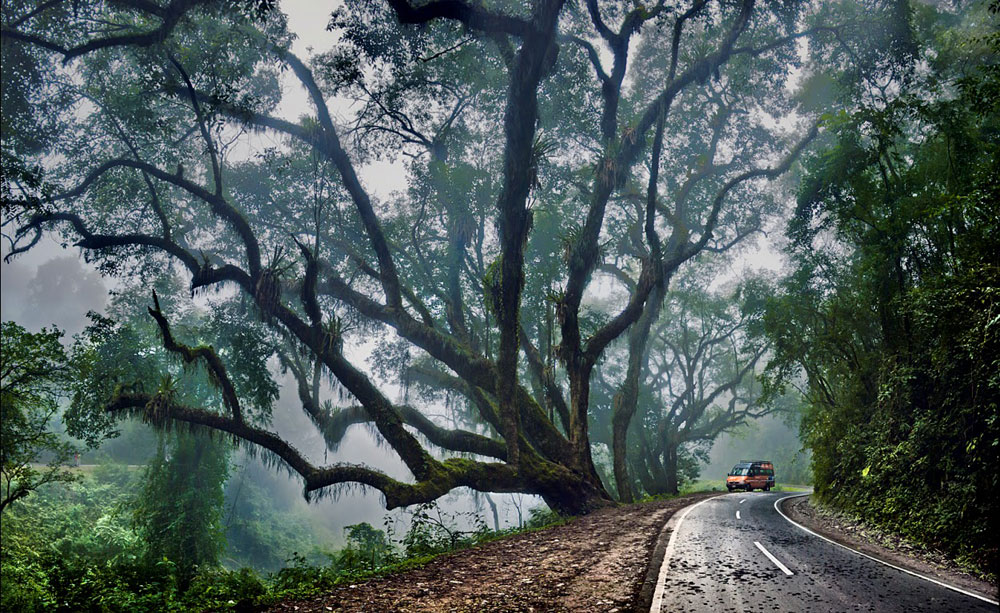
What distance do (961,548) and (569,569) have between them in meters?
6.32

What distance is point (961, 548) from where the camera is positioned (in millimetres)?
7441

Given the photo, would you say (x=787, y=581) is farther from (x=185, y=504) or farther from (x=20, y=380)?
(x=185, y=504)

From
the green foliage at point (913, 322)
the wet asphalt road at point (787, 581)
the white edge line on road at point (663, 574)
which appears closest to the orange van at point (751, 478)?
the green foliage at point (913, 322)

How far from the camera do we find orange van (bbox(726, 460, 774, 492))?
83.8 feet

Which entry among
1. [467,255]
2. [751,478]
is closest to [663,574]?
[467,255]

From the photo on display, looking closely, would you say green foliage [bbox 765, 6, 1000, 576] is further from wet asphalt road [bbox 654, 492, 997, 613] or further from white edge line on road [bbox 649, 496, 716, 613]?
white edge line on road [bbox 649, 496, 716, 613]

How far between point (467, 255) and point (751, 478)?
20047mm

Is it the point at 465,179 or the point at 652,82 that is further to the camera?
the point at 652,82

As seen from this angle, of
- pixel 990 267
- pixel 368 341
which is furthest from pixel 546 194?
pixel 990 267

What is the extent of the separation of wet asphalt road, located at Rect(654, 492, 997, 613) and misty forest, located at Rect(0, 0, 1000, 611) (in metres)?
1.77

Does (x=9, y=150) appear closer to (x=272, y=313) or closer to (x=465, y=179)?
(x=272, y=313)

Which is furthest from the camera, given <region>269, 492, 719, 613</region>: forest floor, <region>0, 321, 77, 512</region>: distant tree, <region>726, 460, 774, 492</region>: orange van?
<region>726, 460, 774, 492</region>: orange van

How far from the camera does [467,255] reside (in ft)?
66.9

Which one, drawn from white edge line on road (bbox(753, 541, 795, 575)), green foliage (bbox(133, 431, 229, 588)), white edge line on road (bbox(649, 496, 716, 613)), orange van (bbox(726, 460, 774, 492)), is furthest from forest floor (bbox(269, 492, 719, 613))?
orange van (bbox(726, 460, 774, 492))
